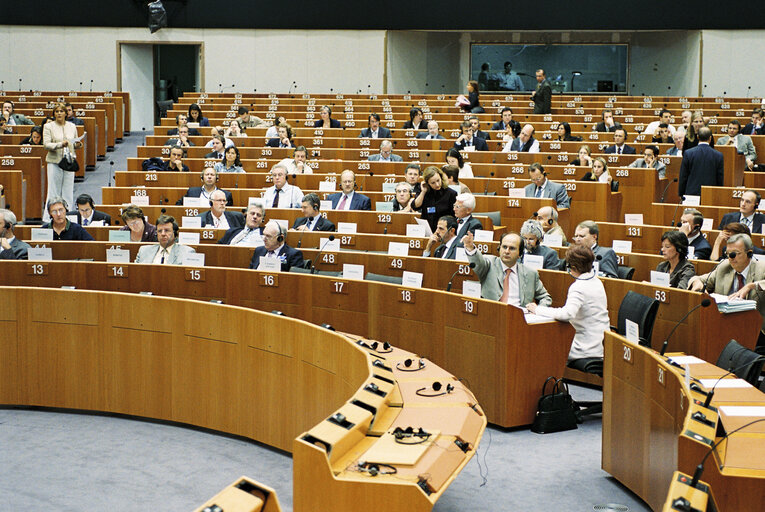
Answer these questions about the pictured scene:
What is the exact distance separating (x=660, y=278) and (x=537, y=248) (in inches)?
34.5

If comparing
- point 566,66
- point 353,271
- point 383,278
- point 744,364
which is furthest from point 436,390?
point 566,66

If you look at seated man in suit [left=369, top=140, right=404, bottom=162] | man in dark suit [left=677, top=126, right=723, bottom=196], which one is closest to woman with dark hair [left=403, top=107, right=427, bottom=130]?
seated man in suit [left=369, top=140, right=404, bottom=162]

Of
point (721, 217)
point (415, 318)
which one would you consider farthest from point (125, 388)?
point (721, 217)

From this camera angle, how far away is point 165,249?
22.3 ft

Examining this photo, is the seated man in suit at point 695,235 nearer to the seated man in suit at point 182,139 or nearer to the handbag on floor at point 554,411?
the handbag on floor at point 554,411

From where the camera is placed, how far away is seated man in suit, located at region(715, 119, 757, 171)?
11.1m

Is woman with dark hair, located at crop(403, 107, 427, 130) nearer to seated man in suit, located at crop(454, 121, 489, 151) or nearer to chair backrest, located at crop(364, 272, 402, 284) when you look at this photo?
seated man in suit, located at crop(454, 121, 489, 151)

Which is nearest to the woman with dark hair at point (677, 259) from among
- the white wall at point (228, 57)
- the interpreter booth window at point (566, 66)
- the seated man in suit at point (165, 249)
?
the seated man in suit at point (165, 249)

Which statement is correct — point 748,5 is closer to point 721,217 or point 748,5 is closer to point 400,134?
point 400,134

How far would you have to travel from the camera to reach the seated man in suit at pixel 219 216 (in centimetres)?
789

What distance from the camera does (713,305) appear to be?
538 cm

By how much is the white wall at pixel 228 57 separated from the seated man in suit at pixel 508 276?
13120 millimetres

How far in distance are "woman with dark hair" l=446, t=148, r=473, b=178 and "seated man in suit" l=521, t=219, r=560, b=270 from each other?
7.51 feet

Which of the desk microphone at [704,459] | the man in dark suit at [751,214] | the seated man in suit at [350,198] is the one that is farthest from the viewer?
the seated man in suit at [350,198]
